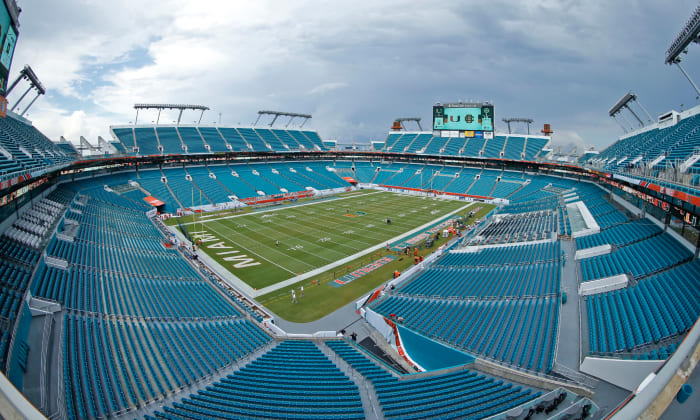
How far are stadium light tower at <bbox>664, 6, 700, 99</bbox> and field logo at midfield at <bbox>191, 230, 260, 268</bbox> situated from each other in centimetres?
3469

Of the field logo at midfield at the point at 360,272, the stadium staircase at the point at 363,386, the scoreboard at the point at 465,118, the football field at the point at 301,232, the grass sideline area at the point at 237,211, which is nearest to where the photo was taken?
the stadium staircase at the point at 363,386

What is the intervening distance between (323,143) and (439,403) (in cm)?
7467

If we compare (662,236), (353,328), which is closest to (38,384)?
(353,328)

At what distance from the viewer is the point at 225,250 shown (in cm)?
3014

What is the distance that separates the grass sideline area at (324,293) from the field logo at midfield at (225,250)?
5783 mm

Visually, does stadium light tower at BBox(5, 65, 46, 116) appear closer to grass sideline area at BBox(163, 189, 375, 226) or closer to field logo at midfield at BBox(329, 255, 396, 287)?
grass sideline area at BBox(163, 189, 375, 226)

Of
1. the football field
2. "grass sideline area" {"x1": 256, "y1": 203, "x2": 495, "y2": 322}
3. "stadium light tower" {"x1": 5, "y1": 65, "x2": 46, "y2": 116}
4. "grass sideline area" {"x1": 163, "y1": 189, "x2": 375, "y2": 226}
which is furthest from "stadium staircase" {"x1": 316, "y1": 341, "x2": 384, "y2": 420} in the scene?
"stadium light tower" {"x1": 5, "y1": 65, "x2": 46, "y2": 116}

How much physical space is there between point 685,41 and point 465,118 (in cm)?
4117

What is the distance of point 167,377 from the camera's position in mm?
11188

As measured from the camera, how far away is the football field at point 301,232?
89.1 ft

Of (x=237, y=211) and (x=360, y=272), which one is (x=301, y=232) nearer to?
(x=360, y=272)

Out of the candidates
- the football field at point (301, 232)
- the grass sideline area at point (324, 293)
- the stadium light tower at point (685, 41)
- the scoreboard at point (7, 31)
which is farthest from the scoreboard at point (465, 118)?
the scoreboard at point (7, 31)

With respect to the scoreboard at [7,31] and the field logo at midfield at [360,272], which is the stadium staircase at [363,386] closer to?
the field logo at midfield at [360,272]

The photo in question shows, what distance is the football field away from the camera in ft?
89.1
